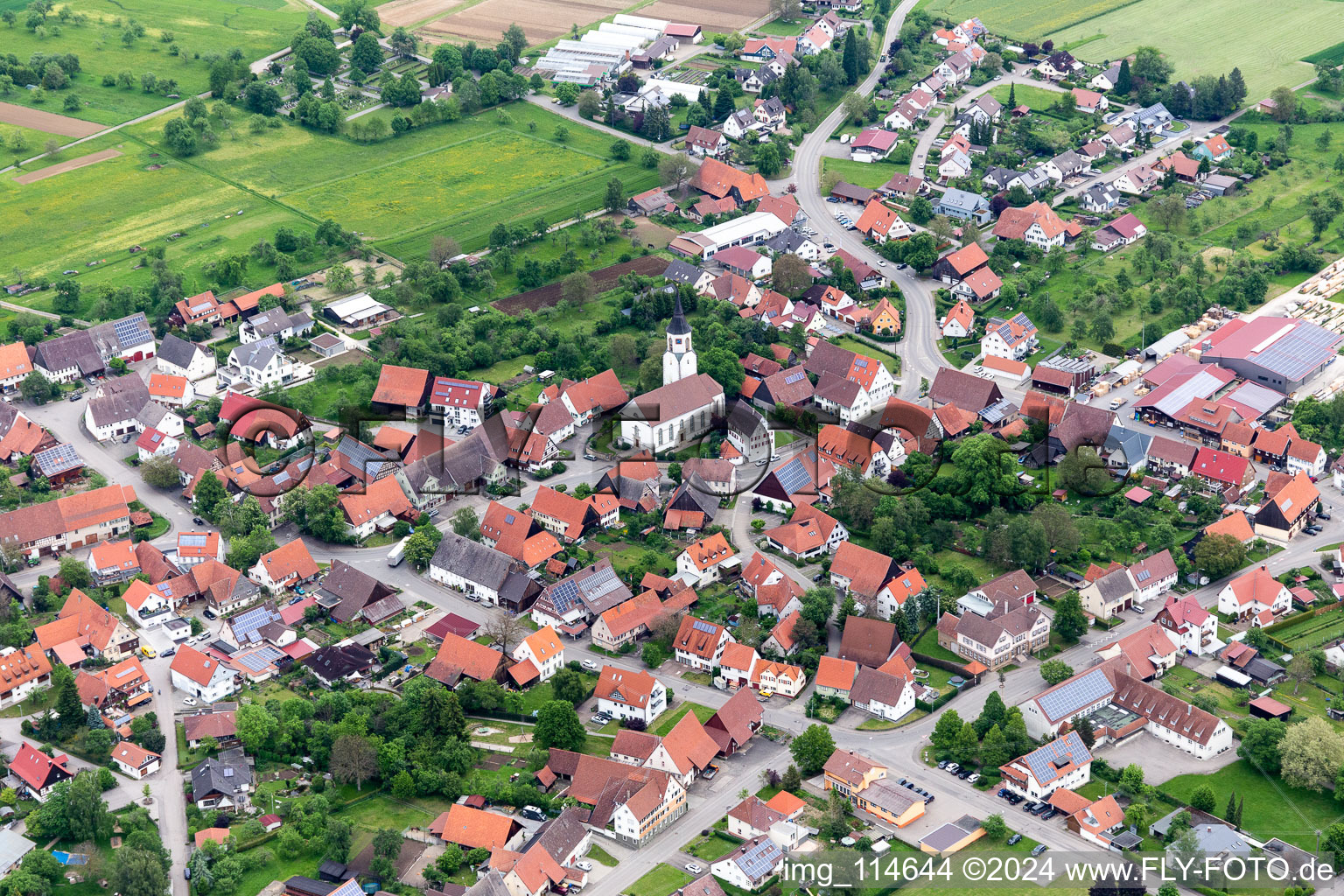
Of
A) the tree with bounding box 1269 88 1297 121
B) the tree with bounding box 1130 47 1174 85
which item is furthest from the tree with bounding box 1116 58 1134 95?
the tree with bounding box 1269 88 1297 121

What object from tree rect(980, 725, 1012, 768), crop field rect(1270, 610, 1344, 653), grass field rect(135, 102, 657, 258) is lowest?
crop field rect(1270, 610, 1344, 653)

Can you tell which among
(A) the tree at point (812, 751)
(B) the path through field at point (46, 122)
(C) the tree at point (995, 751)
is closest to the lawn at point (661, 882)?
(A) the tree at point (812, 751)

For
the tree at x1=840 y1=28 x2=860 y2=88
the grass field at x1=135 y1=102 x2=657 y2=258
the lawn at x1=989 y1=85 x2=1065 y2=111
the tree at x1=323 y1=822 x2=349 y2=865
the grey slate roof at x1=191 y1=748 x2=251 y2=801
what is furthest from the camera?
the tree at x1=840 y1=28 x2=860 y2=88

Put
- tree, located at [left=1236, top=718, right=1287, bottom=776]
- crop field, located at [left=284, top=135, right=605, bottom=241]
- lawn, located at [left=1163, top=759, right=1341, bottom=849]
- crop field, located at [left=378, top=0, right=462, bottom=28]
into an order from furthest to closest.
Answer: crop field, located at [left=378, top=0, right=462, bottom=28] < crop field, located at [left=284, top=135, right=605, bottom=241] < tree, located at [left=1236, top=718, right=1287, bottom=776] < lawn, located at [left=1163, top=759, right=1341, bottom=849]

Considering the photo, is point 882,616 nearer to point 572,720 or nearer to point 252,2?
point 572,720

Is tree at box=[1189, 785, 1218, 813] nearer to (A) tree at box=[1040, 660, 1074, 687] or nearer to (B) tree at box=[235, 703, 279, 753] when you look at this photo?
(A) tree at box=[1040, 660, 1074, 687]

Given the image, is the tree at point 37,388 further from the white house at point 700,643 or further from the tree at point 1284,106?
the tree at point 1284,106

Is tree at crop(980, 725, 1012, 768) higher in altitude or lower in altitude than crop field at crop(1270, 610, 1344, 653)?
higher
